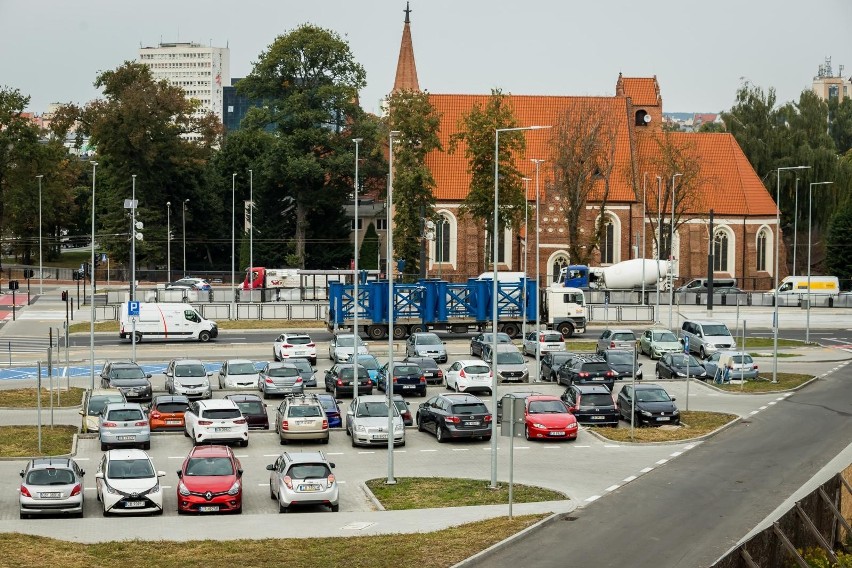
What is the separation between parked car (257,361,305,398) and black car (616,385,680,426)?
1182 cm

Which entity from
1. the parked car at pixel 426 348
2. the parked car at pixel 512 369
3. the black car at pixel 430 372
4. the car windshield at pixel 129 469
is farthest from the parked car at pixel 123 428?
the parked car at pixel 426 348

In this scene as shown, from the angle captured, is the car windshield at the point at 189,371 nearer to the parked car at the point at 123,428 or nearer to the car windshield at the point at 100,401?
the car windshield at the point at 100,401

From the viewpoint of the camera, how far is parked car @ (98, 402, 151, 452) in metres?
36.6

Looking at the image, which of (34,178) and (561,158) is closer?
(561,158)

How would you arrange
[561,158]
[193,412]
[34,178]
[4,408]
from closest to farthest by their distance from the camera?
[193,412] → [4,408] → [561,158] → [34,178]

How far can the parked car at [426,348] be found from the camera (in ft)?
187

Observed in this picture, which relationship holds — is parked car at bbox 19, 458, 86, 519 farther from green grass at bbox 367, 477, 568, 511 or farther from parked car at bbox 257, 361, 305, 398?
parked car at bbox 257, 361, 305, 398

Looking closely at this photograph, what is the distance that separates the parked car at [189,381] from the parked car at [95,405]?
12.8 feet

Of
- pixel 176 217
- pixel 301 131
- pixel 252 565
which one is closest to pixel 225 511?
pixel 252 565

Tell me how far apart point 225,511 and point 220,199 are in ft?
308

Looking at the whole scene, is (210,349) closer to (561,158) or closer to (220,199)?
(561,158)

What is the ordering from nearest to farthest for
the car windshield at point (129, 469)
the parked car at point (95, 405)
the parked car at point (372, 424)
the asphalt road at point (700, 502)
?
the asphalt road at point (700, 502) < the car windshield at point (129, 469) < the parked car at point (372, 424) < the parked car at point (95, 405)

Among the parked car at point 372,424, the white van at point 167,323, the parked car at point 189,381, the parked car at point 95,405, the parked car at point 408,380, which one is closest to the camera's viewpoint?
the parked car at point 372,424

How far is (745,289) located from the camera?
104250 mm
